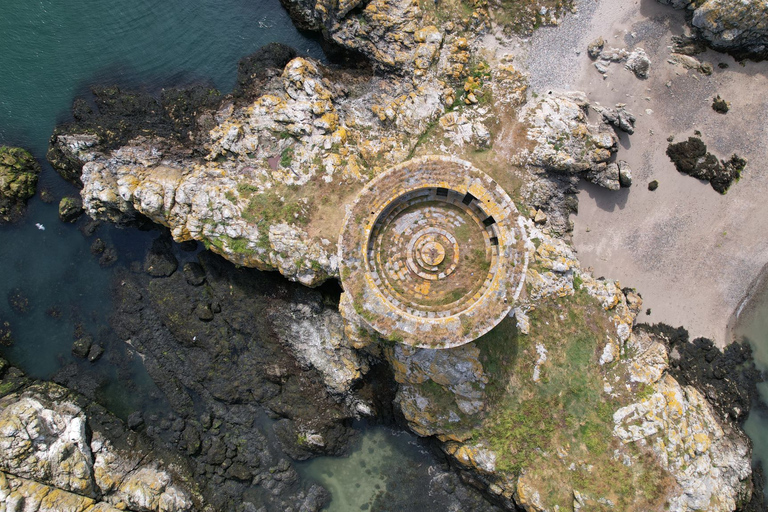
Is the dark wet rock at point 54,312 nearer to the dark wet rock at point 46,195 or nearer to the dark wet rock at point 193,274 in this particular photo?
the dark wet rock at point 46,195

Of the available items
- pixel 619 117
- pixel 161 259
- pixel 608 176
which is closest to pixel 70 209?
pixel 161 259

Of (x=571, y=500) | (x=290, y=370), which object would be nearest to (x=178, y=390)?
(x=290, y=370)

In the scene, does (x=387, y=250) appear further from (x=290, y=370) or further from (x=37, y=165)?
(x=37, y=165)

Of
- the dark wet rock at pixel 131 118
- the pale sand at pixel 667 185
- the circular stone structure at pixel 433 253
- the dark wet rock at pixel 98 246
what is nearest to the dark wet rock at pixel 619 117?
the pale sand at pixel 667 185

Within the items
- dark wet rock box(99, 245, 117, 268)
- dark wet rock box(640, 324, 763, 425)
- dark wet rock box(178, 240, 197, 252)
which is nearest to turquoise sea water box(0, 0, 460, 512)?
dark wet rock box(99, 245, 117, 268)

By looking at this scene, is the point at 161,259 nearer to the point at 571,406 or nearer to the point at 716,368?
the point at 571,406

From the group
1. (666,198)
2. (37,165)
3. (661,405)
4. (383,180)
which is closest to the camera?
(383,180)
